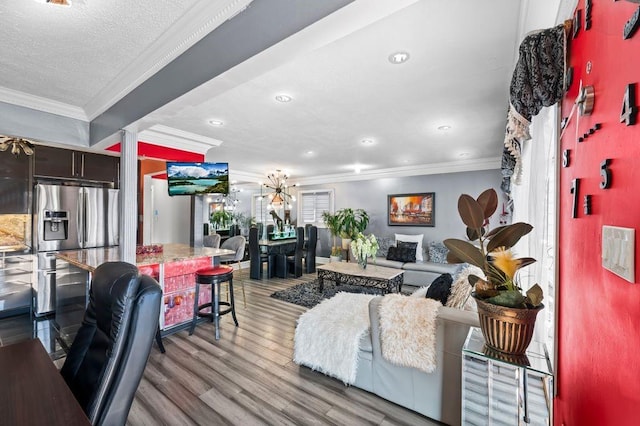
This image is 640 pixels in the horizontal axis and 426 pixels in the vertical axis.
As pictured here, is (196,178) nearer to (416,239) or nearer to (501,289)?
(501,289)

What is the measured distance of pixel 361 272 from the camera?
14.5 feet

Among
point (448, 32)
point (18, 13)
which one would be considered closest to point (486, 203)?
point (448, 32)

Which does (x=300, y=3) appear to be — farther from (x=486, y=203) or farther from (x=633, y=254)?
(x=633, y=254)

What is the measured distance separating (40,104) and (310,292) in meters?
4.24

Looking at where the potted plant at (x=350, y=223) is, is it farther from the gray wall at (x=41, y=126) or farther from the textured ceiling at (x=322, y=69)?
the gray wall at (x=41, y=126)

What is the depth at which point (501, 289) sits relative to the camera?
3.89ft

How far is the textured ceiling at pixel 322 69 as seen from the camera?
1554 millimetres

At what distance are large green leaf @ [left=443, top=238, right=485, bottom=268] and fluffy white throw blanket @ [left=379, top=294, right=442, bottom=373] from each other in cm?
90

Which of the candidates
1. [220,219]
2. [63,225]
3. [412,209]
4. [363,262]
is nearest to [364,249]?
[363,262]

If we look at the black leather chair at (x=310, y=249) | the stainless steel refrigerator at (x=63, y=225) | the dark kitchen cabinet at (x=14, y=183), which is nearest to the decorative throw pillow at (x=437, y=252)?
the black leather chair at (x=310, y=249)

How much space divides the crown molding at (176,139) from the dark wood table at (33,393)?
2.91 meters

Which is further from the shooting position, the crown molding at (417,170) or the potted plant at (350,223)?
the potted plant at (350,223)

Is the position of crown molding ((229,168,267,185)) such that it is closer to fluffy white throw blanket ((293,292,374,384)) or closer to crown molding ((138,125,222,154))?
crown molding ((138,125,222,154))

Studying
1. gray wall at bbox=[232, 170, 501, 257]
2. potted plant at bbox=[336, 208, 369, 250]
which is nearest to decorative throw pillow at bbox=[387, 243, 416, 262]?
gray wall at bbox=[232, 170, 501, 257]
